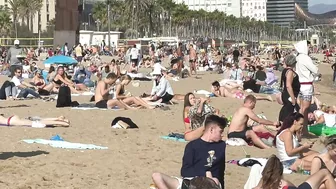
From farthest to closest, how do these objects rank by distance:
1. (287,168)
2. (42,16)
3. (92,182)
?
(42,16) < (287,168) < (92,182)

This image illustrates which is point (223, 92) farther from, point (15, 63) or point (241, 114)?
point (241, 114)

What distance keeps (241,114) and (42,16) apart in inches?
4622

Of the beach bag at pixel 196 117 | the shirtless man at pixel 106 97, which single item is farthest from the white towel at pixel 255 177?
the shirtless man at pixel 106 97

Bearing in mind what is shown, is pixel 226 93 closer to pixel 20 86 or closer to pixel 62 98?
pixel 62 98

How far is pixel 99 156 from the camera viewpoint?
9.62m

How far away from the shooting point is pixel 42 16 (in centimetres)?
12538

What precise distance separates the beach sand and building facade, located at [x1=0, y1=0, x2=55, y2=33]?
361 feet

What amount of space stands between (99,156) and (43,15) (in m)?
119

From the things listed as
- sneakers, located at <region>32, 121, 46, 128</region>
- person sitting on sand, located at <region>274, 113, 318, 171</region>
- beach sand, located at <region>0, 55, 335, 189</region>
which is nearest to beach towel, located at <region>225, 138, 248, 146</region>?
beach sand, located at <region>0, 55, 335, 189</region>

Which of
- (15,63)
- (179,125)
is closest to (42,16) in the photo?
(15,63)

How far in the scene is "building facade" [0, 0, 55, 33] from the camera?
12206cm

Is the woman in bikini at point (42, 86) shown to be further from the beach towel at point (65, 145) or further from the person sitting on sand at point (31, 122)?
the beach towel at point (65, 145)

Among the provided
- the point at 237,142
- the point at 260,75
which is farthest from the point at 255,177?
the point at 260,75

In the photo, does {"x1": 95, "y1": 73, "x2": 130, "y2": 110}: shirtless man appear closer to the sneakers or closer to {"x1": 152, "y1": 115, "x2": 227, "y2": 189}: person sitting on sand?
the sneakers
